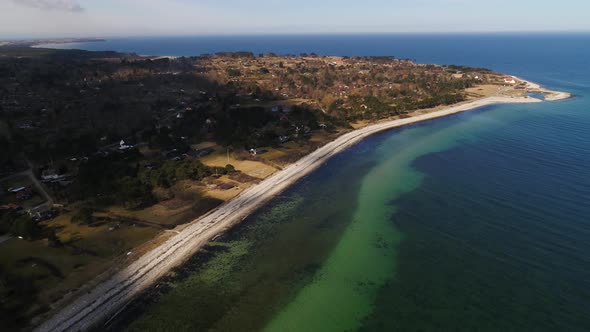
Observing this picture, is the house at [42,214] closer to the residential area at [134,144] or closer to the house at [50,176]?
the residential area at [134,144]

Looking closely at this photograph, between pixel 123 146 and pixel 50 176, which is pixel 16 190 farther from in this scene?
pixel 123 146

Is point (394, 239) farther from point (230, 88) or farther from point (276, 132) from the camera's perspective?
point (230, 88)

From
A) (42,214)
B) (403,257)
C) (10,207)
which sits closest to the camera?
(403,257)

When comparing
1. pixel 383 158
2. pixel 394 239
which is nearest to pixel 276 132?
pixel 383 158

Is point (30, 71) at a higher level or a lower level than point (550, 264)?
higher

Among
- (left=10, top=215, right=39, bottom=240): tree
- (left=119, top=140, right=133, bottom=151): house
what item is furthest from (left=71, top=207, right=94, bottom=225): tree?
(left=119, top=140, right=133, bottom=151): house

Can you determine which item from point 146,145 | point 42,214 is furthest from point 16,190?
point 146,145

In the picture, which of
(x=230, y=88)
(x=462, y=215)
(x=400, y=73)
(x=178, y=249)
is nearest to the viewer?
(x=178, y=249)
